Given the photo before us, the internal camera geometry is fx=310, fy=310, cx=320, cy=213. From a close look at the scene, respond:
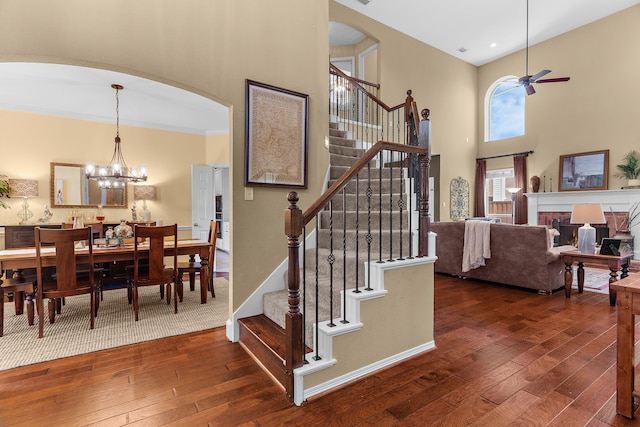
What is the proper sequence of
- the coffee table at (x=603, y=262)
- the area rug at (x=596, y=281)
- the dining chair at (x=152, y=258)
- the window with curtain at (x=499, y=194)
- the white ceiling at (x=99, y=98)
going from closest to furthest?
the dining chair at (x=152, y=258), the coffee table at (x=603, y=262), the white ceiling at (x=99, y=98), the area rug at (x=596, y=281), the window with curtain at (x=499, y=194)

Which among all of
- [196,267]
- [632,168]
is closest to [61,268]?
[196,267]

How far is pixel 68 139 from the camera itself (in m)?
5.56

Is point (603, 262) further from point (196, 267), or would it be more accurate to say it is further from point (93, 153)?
point (93, 153)

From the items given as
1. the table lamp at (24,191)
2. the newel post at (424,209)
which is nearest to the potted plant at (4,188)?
the table lamp at (24,191)

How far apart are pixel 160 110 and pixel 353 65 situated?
4.86 metres

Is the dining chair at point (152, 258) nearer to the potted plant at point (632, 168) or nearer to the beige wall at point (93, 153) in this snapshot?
the beige wall at point (93, 153)

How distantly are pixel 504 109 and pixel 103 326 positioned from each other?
10.5 meters

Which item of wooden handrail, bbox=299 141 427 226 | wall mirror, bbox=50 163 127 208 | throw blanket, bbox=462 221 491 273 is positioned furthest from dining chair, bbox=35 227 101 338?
throw blanket, bbox=462 221 491 273

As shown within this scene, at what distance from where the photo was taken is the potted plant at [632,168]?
6.43m

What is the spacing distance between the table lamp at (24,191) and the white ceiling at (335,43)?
1.23m

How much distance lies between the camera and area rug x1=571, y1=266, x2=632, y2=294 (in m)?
4.43

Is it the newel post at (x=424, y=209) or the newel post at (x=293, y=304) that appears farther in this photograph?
the newel post at (x=424, y=209)

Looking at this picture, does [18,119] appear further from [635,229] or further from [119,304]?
[635,229]

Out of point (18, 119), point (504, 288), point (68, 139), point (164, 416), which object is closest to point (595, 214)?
point (504, 288)
